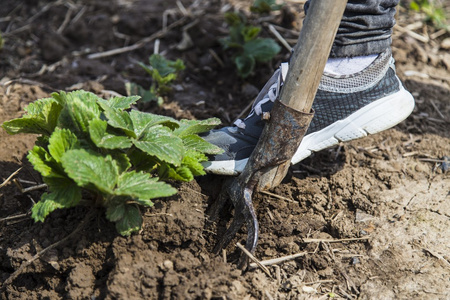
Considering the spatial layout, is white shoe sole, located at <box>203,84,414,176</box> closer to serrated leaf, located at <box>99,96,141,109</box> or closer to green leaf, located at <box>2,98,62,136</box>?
serrated leaf, located at <box>99,96,141,109</box>

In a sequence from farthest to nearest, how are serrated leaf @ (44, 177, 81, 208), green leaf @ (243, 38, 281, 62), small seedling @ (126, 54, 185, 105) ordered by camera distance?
green leaf @ (243, 38, 281, 62) < small seedling @ (126, 54, 185, 105) < serrated leaf @ (44, 177, 81, 208)

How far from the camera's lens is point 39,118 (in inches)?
74.9

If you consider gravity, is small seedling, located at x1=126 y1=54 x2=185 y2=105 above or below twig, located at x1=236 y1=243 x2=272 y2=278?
above

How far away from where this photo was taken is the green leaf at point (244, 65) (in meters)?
3.09

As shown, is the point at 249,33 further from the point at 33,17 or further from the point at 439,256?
the point at 33,17

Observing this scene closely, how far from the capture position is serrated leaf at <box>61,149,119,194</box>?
164 cm

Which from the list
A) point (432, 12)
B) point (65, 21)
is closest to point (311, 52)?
point (432, 12)

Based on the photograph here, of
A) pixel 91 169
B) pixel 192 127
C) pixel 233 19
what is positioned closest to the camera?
pixel 91 169

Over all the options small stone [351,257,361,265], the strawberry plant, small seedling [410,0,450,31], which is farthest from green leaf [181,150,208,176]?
small seedling [410,0,450,31]

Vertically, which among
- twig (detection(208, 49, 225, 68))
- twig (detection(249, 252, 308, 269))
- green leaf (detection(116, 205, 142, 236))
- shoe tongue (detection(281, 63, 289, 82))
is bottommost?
twig (detection(249, 252, 308, 269))

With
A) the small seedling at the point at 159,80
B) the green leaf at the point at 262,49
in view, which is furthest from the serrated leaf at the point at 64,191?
the green leaf at the point at 262,49

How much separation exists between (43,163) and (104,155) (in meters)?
0.22

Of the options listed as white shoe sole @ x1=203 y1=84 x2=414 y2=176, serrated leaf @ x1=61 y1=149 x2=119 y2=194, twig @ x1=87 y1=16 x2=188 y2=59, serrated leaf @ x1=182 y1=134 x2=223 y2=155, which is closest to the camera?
serrated leaf @ x1=61 y1=149 x2=119 y2=194

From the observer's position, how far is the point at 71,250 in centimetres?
193
